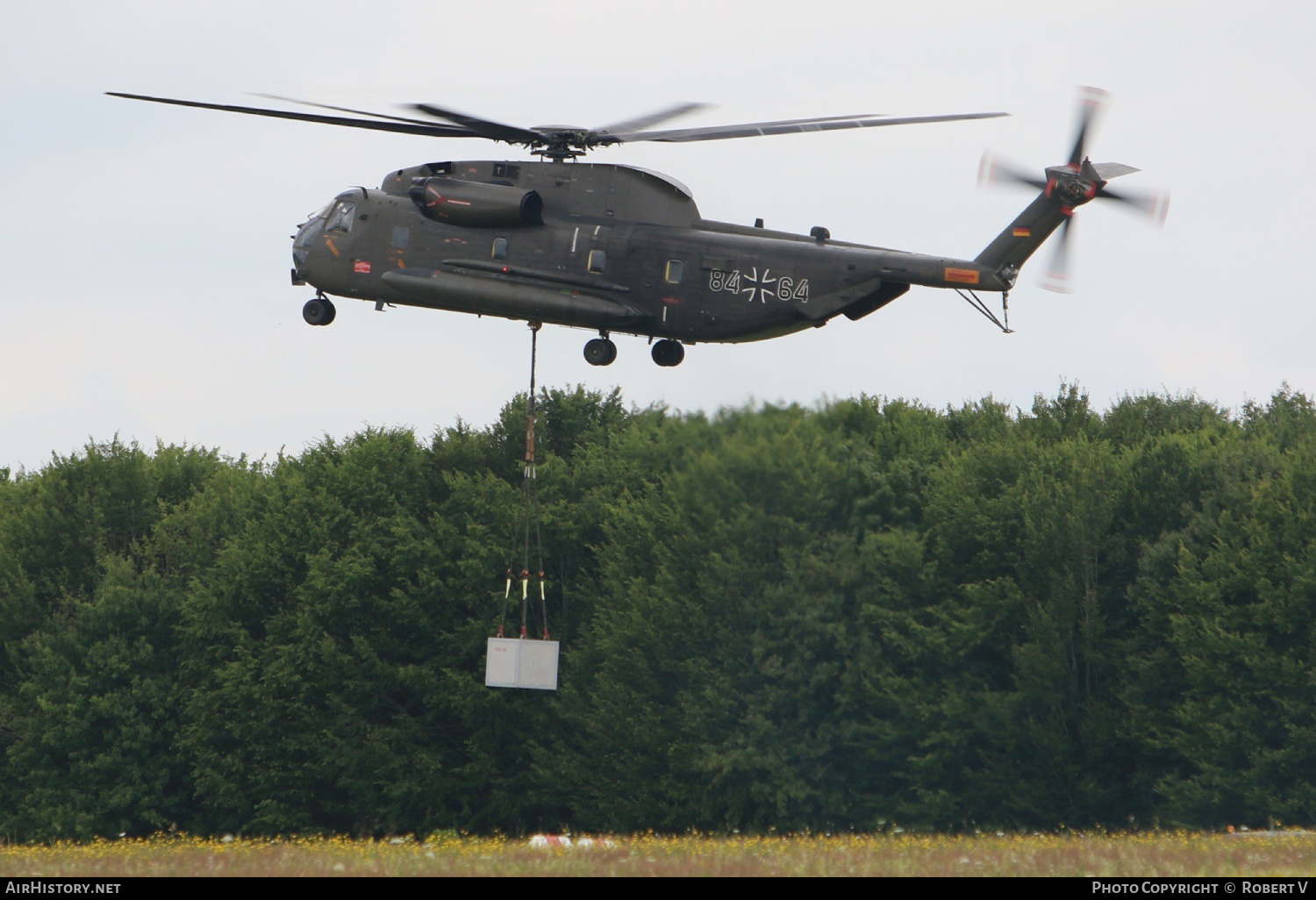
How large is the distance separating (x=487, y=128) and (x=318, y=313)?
5589 mm

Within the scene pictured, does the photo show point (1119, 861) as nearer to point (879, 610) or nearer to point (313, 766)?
point (879, 610)

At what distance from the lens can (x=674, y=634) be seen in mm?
50969

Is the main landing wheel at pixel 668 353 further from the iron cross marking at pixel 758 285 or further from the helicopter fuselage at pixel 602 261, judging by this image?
the iron cross marking at pixel 758 285

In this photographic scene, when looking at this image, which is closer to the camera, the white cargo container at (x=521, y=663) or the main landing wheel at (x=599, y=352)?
the main landing wheel at (x=599, y=352)

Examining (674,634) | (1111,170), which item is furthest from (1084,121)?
(674,634)

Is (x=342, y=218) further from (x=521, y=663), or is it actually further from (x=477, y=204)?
(x=521, y=663)

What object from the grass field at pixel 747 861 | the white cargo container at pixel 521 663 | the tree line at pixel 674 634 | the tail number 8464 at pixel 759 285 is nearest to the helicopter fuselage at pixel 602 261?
the tail number 8464 at pixel 759 285

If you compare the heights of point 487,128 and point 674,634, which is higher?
point 487,128

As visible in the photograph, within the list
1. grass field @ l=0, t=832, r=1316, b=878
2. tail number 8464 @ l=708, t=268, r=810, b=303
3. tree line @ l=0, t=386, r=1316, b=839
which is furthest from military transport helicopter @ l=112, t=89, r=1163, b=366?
grass field @ l=0, t=832, r=1316, b=878

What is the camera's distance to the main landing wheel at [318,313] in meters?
33.9

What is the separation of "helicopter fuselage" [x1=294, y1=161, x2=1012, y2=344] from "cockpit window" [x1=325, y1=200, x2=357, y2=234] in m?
0.11

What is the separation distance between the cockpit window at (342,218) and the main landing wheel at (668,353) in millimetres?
6750

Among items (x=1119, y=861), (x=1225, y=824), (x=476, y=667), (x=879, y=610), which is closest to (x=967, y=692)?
(x=879, y=610)
